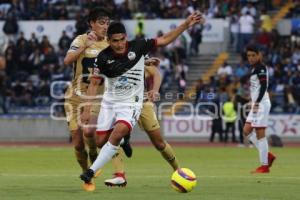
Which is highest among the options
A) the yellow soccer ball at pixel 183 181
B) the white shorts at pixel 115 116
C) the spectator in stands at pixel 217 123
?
the white shorts at pixel 115 116

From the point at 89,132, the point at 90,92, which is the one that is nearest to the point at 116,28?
the point at 90,92

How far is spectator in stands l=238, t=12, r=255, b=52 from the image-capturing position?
40.4m

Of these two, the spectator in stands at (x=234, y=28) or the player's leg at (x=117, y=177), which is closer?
the player's leg at (x=117, y=177)

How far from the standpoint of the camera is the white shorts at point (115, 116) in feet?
44.0

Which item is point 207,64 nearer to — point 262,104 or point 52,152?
point 52,152

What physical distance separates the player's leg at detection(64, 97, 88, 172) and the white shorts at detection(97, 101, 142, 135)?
831 mm

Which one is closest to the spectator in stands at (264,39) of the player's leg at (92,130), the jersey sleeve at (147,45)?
the player's leg at (92,130)

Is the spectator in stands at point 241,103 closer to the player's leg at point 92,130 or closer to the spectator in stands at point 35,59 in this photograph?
the spectator in stands at point 35,59

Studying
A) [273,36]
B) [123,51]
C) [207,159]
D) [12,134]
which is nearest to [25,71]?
[12,134]

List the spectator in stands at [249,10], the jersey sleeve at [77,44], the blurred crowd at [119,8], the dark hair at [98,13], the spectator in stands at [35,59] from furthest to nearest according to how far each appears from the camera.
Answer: the blurred crowd at [119,8] → the spectator in stands at [249,10] → the spectator in stands at [35,59] → the jersey sleeve at [77,44] → the dark hair at [98,13]

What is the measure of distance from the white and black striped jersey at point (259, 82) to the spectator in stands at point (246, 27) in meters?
21.3

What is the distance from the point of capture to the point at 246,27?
40469 millimetres

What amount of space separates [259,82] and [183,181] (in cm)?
628

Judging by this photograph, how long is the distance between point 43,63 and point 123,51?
26523mm
